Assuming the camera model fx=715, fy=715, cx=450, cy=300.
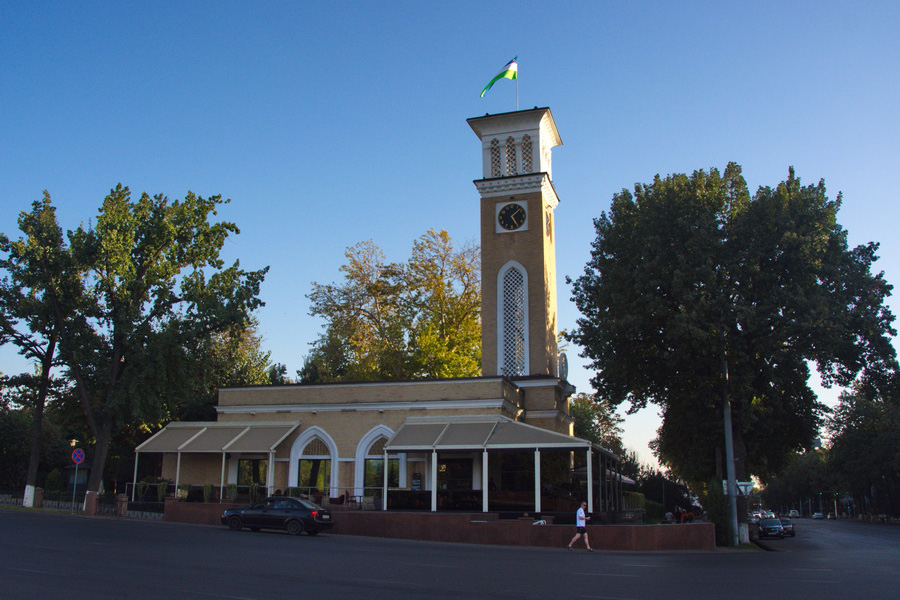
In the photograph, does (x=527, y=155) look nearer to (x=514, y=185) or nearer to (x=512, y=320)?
(x=514, y=185)

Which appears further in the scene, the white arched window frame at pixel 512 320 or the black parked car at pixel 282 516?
the white arched window frame at pixel 512 320

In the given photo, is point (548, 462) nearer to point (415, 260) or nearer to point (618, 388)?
point (618, 388)

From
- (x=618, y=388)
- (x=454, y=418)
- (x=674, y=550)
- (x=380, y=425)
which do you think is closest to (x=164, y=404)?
(x=380, y=425)

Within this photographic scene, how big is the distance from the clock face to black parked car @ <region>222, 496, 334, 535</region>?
59.1 ft

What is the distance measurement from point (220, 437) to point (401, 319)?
57.7 ft

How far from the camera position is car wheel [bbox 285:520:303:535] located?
76.4 ft

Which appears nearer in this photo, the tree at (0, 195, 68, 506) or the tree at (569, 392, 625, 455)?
the tree at (0, 195, 68, 506)

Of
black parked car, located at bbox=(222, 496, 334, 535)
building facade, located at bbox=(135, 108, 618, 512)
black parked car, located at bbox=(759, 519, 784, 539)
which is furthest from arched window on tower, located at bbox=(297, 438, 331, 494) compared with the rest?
black parked car, located at bbox=(759, 519, 784, 539)

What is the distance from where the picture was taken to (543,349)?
34500mm

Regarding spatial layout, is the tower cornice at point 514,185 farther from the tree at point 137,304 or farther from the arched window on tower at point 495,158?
the tree at point 137,304

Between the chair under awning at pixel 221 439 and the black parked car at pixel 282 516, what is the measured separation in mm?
5130

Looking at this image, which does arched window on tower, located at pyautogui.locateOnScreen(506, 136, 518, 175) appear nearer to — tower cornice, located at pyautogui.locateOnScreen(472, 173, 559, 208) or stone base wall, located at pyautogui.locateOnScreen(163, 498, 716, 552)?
tower cornice, located at pyautogui.locateOnScreen(472, 173, 559, 208)

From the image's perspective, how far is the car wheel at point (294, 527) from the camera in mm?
23281

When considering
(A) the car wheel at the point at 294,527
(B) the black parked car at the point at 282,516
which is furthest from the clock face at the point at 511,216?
(A) the car wheel at the point at 294,527
